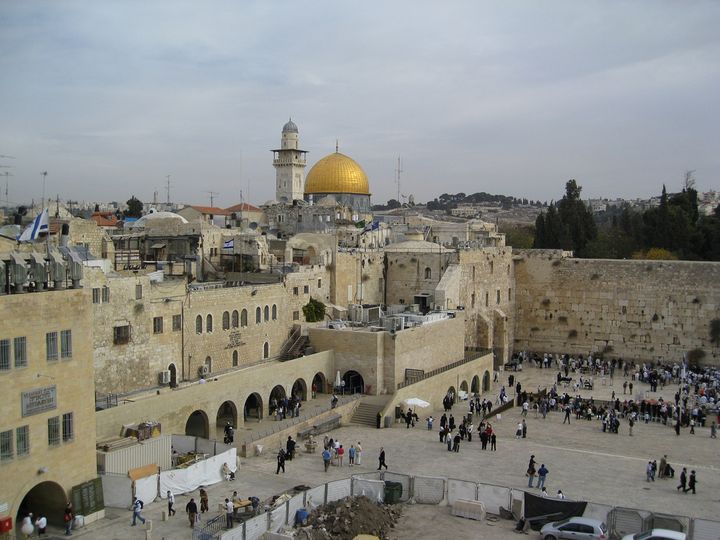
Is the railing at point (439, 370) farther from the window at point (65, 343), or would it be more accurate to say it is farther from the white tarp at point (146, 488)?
the window at point (65, 343)

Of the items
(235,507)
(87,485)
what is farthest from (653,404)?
(87,485)

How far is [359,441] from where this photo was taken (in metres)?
22.9

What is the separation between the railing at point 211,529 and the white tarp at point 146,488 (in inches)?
71.6

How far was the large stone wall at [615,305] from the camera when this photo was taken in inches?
1575

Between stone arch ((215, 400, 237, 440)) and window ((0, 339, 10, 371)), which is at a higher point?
window ((0, 339, 10, 371))

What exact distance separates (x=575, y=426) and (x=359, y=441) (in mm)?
8677

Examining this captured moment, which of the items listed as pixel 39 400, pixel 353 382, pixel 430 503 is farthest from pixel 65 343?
pixel 353 382

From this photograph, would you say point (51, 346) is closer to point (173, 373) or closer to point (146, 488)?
point (146, 488)

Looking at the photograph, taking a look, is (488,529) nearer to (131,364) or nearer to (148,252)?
(131,364)

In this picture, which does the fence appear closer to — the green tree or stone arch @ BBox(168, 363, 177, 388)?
stone arch @ BBox(168, 363, 177, 388)

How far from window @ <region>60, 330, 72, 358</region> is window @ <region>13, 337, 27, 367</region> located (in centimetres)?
94

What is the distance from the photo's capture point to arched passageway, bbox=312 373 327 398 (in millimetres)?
28141

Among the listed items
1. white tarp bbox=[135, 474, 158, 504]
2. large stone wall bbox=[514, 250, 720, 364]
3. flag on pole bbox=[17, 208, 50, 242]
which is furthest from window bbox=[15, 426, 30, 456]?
large stone wall bbox=[514, 250, 720, 364]

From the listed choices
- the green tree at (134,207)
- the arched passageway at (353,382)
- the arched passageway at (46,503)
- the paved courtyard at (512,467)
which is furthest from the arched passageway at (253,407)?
the green tree at (134,207)
